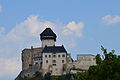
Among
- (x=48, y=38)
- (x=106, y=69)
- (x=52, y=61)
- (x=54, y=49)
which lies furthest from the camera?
(x=48, y=38)

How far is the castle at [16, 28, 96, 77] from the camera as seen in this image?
16000 centimetres

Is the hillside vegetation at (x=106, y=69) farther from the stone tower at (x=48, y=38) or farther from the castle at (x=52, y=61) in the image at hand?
the stone tower at (x=48, y=38)

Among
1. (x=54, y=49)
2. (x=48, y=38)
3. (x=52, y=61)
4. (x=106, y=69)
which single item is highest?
(x=48, y=38)

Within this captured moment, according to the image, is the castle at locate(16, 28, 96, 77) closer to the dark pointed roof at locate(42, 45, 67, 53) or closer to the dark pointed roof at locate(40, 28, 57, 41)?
the dark pointed roof at locate(42, 45, 67, 53)

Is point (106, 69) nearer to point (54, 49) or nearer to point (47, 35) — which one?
point (54, 49)

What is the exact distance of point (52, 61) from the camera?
162000mm

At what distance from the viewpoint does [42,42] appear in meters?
175

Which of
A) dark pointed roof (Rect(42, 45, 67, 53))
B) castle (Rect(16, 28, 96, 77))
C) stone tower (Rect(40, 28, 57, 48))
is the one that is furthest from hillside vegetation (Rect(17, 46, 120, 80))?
stone tower (Rect(40, 28, 57, 48))

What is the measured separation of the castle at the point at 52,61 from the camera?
160 m

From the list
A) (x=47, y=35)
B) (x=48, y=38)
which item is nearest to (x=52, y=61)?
(x=48, y=38)

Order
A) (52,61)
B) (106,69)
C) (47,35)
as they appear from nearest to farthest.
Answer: (106,69) → (52,61) → (47,35)

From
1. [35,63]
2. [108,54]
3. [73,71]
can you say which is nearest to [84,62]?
[73,71]

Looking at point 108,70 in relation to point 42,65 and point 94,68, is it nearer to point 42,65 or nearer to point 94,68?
point 94,68

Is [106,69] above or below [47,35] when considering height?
below
